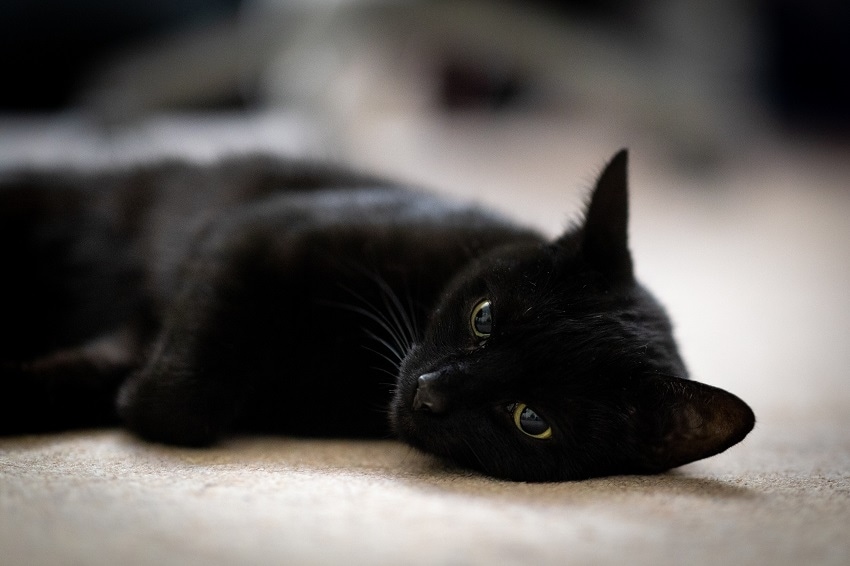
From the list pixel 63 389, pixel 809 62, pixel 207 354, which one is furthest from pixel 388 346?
pixel 809 62

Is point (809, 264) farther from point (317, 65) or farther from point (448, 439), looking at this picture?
point (448, 439)

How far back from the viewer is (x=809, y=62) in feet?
18.4

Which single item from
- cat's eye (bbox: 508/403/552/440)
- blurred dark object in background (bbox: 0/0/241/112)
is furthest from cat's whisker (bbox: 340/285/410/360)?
blurred dark object in background (bbox: 0/0/241/112)

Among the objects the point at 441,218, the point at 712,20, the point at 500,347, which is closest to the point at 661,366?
the point at 500,347

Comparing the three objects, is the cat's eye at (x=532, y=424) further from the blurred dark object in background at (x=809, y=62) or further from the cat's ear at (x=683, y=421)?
the blurred dark object in background at (x=809, y=62)

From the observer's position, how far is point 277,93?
3.35 m

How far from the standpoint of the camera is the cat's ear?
1.12 meters

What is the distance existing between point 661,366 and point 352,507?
55cm

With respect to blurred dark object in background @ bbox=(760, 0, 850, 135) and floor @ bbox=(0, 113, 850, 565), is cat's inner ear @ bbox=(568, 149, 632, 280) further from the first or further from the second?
blurred dark object in background @ bbox=(760, 0, 850, 135)

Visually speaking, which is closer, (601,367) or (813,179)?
(601,367)

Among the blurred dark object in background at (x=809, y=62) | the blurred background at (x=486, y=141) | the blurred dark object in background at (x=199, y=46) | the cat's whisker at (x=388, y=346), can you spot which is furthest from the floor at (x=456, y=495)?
the blurred dark object in background at (x=809, y=62)

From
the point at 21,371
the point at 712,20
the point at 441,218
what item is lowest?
the point at 21,371

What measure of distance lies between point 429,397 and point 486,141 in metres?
4.23

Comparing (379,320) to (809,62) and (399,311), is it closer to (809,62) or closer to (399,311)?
(399,311)
